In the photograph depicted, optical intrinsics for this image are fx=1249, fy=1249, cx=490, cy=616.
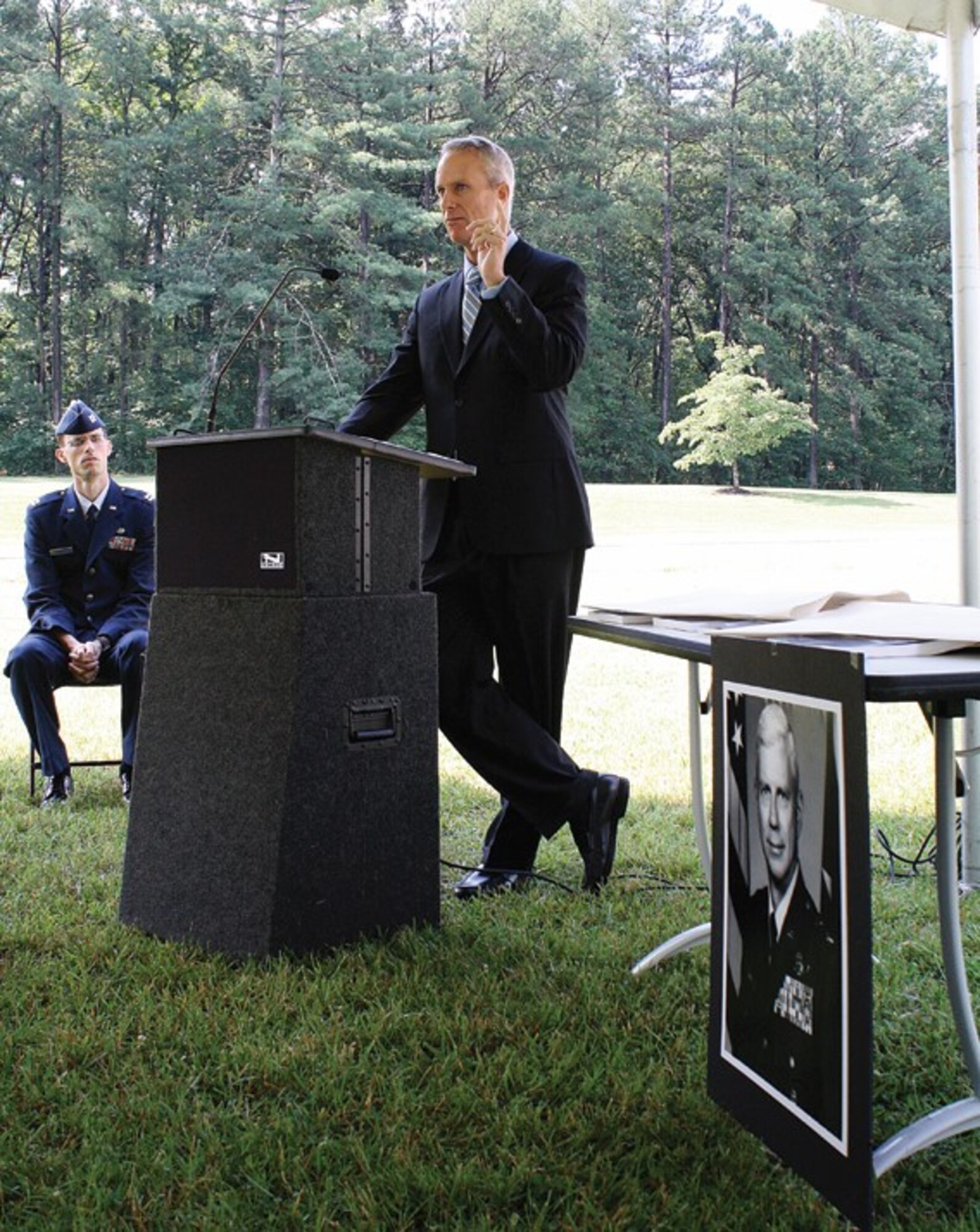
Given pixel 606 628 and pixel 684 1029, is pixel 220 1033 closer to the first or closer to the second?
pixel 684 1029

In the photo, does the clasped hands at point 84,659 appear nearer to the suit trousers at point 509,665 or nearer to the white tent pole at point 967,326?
the suit trousers at point 509,665

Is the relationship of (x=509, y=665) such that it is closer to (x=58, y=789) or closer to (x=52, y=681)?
(x=58, y=789)

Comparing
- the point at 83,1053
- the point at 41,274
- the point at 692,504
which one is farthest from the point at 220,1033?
the point at 41,274

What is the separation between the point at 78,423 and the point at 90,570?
0.54 m

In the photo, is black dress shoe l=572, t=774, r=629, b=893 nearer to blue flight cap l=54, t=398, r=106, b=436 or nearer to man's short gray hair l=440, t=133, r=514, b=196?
man's short gray hair l=440, t=133, r=514, b=196

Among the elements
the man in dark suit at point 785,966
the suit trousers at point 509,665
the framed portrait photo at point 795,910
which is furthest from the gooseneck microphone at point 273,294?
the man in dark suit at point 785,966

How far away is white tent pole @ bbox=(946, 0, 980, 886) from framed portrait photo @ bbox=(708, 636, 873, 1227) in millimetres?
1655

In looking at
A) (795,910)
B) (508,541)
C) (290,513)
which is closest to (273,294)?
(290,513)

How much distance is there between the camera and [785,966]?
1.57 meters

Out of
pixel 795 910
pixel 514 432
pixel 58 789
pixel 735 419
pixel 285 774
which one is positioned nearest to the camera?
pixel 795 910

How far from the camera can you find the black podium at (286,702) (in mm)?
2424

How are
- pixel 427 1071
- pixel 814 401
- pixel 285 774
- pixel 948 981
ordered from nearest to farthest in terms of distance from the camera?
1. pixel 948 981
2. pixel 427 1071
3. pixel 285 774
4. pixel 814 401

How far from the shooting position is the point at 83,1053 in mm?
2025

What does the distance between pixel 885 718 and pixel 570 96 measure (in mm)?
26637
